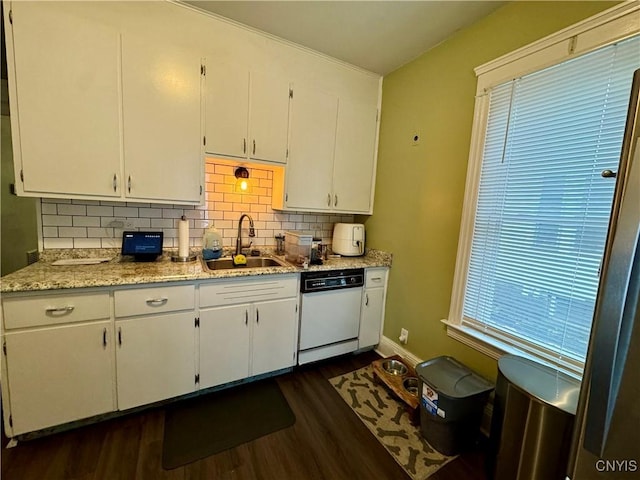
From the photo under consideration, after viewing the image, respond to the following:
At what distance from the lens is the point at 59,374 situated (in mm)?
1473

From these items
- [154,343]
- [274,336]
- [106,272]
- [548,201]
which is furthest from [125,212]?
[548,201]

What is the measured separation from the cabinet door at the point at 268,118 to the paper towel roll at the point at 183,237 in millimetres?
734

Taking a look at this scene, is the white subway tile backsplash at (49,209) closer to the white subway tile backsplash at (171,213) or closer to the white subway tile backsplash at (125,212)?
the white subway tile backsplash at (125,212)

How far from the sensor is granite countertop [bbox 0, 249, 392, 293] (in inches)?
54.7

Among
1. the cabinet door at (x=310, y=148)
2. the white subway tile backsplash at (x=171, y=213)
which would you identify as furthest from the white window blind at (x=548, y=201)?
the white subway tile backsplash at (x=171, y=213)

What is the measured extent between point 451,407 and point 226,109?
95.8 inches

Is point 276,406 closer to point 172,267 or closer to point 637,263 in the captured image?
point 172,267

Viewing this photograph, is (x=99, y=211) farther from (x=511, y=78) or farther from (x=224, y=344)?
(x=511, y=78)

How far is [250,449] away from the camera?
154 cm

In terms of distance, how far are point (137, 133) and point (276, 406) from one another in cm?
207

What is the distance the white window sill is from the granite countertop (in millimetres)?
970

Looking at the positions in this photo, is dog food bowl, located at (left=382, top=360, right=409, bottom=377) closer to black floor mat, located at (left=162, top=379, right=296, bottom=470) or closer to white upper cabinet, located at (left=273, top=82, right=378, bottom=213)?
black floor mat, located at (left=162, top=379, right=296, bottom=470)

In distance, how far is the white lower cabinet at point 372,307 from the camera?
2.48 m

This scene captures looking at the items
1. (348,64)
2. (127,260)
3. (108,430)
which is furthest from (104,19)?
(108,430)
